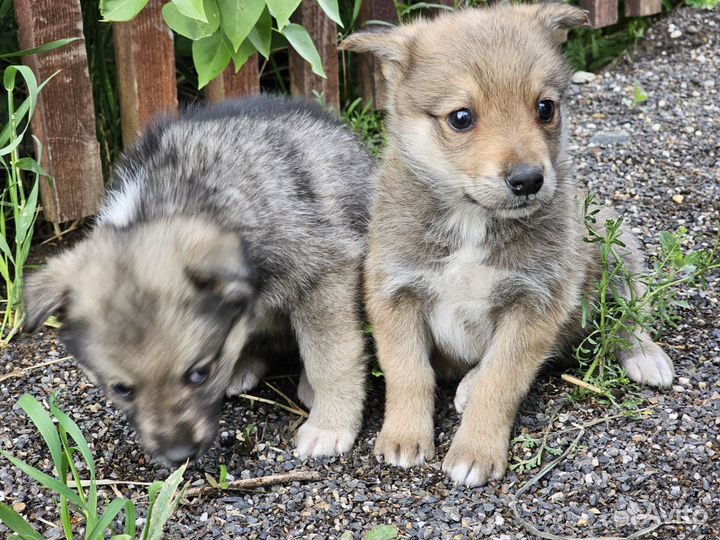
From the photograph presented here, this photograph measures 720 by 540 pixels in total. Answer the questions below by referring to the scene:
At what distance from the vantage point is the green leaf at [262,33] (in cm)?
452

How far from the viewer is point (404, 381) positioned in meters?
3.82

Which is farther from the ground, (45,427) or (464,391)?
(45,427)

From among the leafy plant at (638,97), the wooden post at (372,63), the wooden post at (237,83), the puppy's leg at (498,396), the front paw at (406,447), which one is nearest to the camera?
the puppy's leg at (498,396)

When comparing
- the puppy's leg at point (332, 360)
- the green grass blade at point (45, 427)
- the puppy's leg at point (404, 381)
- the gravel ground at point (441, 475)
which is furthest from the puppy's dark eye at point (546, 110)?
the green grass blade at point (45, 427)

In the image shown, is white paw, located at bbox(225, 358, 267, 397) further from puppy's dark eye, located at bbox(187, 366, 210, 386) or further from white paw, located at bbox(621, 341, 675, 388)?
white paw, located at bbox(621, 341, 675, 388)

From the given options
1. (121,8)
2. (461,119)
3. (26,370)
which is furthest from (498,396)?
(121,8)

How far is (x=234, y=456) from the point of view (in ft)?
12.5

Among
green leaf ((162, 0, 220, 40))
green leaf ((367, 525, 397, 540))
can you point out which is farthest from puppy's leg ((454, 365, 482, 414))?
green leaf ((162, 0, 220, 40))

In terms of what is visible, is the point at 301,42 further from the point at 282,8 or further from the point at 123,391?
the point at 123,391

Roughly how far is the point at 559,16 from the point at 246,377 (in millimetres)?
1983

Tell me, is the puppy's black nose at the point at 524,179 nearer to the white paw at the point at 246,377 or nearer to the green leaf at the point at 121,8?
the white paw at the point at 246,377

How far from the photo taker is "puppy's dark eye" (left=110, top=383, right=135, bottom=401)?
10.4 ft

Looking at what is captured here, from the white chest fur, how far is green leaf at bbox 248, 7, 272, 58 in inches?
58.5

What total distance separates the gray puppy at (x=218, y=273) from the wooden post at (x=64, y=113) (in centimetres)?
93
